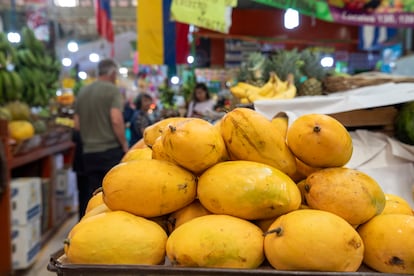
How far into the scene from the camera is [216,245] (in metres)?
0.86

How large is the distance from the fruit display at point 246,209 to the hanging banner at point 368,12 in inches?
130

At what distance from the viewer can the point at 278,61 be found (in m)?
3.03

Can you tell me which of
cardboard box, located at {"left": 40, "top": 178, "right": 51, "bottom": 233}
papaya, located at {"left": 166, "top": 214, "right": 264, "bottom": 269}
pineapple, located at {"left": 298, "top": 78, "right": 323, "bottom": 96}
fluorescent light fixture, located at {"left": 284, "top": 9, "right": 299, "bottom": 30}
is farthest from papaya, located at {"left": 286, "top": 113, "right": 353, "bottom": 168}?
cardboard box, located at {"left": 40, "top": 178, "right": 51, "bottom": 233}

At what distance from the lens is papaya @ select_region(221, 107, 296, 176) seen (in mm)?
1057

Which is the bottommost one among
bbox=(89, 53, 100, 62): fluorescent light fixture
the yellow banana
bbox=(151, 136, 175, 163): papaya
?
bbox=(151, 136, 175, 163): papaya

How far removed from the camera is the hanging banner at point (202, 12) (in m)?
2.60

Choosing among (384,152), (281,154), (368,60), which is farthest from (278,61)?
(368,60)

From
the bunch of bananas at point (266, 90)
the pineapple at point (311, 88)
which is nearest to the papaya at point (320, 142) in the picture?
the bunch of bananas at point (266, 90)

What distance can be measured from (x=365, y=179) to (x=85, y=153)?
354 cm

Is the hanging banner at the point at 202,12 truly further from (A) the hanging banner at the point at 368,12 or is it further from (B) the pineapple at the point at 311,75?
(A) the hanging banner at the point at 368,12

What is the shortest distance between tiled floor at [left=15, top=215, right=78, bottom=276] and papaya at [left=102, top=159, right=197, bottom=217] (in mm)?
3061

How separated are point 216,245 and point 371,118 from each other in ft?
4.45

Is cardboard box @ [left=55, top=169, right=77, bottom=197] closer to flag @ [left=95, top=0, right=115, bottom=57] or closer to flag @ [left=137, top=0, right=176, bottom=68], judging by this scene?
flag @ [left=137, top=0, right=176, bottom=68]

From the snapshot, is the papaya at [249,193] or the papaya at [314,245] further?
the papaya at [249,193]
